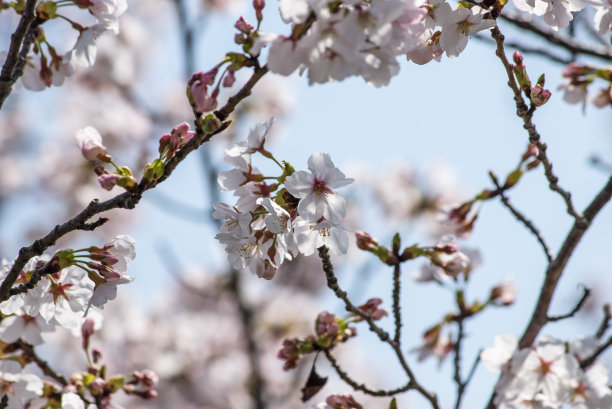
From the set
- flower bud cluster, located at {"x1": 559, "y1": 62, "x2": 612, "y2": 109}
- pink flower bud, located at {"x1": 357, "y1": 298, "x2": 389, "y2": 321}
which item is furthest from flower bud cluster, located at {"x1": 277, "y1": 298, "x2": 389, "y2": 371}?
flower bud cluster, located at {"x1": 559, "y1": 62, "x2": 612, "y2": 109}

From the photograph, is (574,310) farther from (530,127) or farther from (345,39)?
(345,39)

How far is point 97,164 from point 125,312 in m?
6.76

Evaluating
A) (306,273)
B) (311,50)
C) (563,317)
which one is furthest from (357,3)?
(306,273)

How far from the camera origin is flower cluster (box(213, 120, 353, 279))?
1465mm

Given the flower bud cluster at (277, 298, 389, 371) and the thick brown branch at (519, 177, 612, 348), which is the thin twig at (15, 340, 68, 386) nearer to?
the flower bud cluster at (277, 298, 389, 371)

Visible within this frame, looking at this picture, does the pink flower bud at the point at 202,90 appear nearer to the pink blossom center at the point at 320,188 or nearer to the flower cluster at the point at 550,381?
the pink blossom center at the point at 320,188

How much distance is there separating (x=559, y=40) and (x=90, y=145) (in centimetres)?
182

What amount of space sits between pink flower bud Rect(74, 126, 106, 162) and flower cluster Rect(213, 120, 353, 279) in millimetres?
335

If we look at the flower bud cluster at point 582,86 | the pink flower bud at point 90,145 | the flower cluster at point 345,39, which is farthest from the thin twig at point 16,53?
the flower bud cluster at point 582,86

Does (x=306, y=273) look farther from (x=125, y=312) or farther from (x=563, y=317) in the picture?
(x=563, y=317)

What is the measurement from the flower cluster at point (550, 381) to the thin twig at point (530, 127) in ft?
1.62

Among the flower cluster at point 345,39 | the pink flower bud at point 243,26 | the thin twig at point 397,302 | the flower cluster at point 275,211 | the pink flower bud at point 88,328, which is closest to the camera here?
the flower cluster at point 345,39

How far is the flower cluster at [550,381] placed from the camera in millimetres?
2053

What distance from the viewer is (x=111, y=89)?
25.0ft
